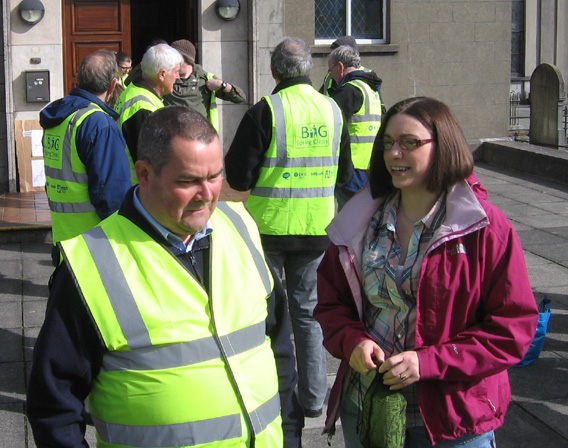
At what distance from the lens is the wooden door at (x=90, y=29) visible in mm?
11531

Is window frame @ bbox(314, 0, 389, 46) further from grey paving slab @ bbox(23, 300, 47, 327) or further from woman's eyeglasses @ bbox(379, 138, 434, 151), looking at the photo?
woman's eyeglasses @ bbox(379, 138, 434, 151)

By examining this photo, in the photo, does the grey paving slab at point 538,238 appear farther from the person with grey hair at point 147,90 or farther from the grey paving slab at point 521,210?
the person with grey hair at point 147,90

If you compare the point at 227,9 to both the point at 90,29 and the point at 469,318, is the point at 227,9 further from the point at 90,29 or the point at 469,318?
the point at 469,318

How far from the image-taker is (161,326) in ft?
7.62

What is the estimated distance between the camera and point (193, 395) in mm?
2352

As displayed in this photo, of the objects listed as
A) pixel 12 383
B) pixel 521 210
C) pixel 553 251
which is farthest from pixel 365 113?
pixel 521 210

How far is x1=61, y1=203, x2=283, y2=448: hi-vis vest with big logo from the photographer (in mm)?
2318

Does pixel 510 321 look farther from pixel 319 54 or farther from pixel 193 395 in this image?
pixel 319 54

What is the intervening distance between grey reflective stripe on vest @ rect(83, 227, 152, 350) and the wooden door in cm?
956

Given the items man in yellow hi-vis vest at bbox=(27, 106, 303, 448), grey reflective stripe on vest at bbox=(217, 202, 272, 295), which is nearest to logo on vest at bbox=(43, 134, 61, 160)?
grey reflective stripe on vest at bbox=(217, 202, 272, 295)

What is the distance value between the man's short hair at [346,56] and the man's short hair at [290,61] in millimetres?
2177

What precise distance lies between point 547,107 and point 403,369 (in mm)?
11476

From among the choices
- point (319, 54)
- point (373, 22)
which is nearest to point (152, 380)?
point (319, 54)

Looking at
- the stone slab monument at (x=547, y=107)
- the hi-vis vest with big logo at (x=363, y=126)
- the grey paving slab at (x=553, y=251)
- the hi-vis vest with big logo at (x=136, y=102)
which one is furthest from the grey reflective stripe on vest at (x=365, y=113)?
the stone slab monument at (x=547, y=107)
